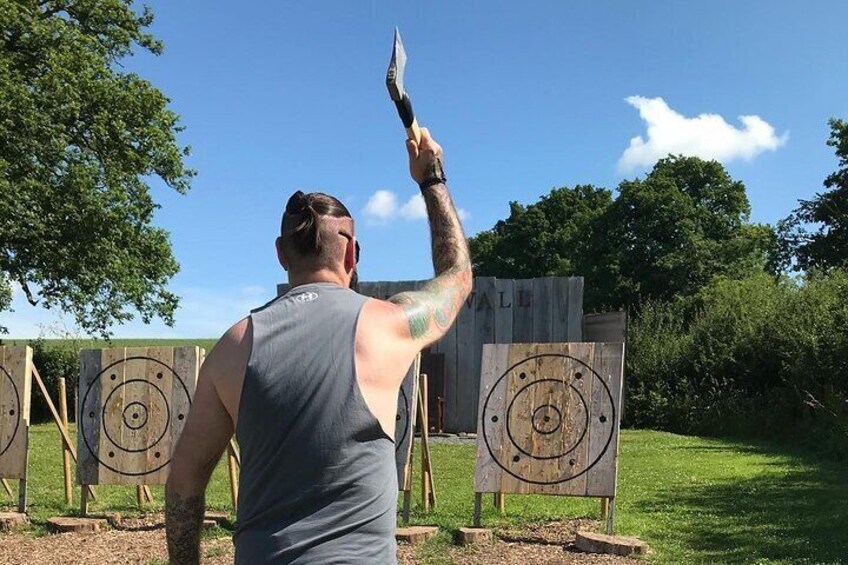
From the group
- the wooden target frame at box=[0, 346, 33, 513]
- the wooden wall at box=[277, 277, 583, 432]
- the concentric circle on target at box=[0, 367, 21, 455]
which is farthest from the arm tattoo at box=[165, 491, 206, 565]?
the wooden wall at box=[277, 277, 583, 432]

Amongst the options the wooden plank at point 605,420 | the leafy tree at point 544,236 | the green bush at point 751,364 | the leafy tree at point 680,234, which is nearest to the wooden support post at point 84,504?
the wooden plank at point 605,420

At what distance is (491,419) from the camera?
6.86 metres

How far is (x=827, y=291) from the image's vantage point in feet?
51.3

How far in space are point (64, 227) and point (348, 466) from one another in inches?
622

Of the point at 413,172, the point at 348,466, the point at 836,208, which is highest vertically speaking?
the point at 836,208

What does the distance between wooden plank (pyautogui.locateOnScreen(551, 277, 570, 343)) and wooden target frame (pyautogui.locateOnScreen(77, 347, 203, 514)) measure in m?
7.02

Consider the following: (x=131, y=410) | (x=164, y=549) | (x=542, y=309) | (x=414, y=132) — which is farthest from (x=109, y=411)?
(x=542, y=309)

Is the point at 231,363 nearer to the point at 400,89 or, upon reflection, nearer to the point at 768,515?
the point at 400,89

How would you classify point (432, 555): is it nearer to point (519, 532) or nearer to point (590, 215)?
point (519, 532)

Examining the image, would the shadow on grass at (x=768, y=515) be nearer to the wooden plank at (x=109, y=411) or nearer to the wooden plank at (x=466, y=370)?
the wooden plank at (x=109, y=411)

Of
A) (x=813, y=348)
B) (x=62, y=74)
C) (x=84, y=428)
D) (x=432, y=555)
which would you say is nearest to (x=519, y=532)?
(x=432, y=555)

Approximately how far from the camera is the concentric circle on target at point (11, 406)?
757cm

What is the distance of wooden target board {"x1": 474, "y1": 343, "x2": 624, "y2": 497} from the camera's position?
651 centimetres

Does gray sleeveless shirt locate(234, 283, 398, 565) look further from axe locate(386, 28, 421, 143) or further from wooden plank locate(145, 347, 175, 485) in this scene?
wooden plank locate(145, 347, 175, 485)
